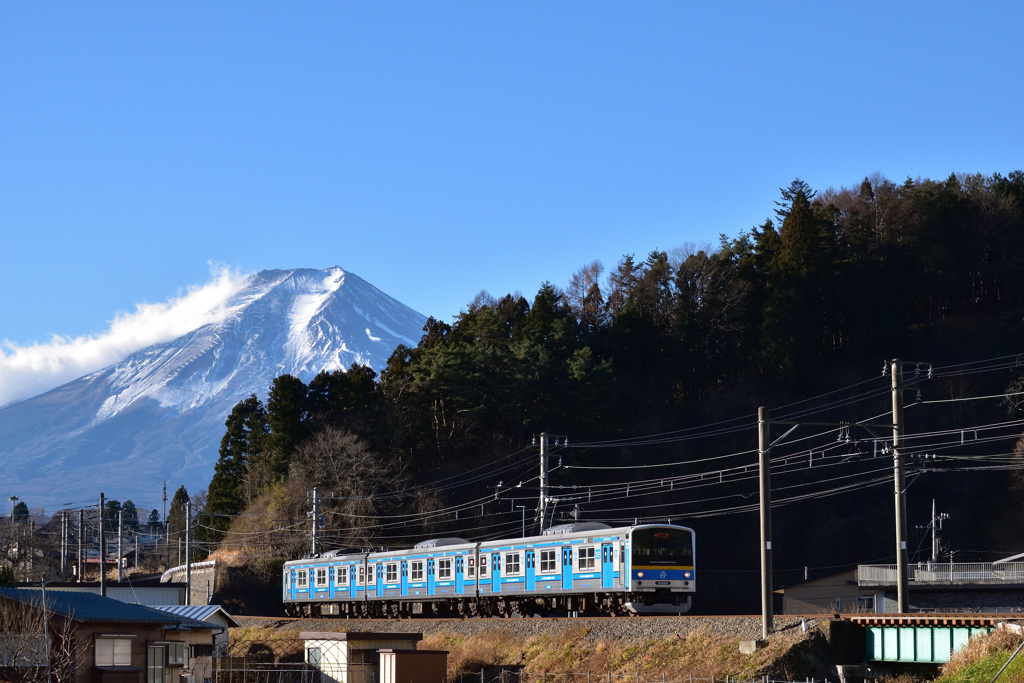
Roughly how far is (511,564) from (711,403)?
32.2 metres

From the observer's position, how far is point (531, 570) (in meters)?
37.4

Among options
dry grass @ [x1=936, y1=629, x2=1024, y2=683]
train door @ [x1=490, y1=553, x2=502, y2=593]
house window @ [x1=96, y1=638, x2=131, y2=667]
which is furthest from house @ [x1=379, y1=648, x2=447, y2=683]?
dry grass @ [x1=936, y1=629, x2=1024, y2=683]

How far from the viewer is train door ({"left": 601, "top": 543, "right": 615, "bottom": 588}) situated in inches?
1339

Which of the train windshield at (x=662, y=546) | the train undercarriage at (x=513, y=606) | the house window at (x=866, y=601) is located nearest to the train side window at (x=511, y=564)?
the train undercarriage at (x=513, y=606)

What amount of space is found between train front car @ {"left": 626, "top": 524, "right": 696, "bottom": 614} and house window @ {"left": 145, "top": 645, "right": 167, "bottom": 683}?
13.0 metres

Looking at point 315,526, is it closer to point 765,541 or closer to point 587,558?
point 587,558

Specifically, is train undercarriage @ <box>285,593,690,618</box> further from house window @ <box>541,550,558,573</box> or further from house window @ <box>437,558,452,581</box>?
house window @ <box>541,550,558,573</box>

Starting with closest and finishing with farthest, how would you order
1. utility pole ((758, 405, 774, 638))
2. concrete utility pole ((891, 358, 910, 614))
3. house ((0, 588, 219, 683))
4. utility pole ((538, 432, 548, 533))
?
house ((0, 588, 219, 683)) < concrete utility pole ((891, 358, 910, 614)) < utility pole ((758, 405, 774, 638)) < utility pole ((538, 432, 548, 533))

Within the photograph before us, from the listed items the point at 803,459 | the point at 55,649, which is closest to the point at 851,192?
the point at 803,459

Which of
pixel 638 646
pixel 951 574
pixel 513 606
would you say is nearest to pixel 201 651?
pixel 513 606

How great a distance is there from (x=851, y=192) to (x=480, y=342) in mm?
27417

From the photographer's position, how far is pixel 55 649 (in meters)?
24.9

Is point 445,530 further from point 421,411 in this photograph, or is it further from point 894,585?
point 894,585

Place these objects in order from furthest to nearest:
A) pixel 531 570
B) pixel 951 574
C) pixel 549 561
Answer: pixel 951 574 < pixel 531 570 < pixel 549 561
